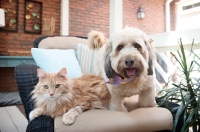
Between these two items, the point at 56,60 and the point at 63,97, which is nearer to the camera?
the point at 63,97

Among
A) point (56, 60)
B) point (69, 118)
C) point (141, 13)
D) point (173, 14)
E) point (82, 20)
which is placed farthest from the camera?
point (173, 14)

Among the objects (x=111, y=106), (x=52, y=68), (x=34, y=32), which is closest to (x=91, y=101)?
(x=111, y=106)

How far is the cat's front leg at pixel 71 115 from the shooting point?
1.07m

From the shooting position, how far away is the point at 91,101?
1.34m

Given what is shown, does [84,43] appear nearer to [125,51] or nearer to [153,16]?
[125,51]

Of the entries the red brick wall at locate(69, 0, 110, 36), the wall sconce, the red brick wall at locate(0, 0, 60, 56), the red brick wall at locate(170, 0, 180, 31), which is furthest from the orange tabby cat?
the red brick wall at locate(170, 0, 180, 31)

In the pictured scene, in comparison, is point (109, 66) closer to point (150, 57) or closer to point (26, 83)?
point (150, 57)

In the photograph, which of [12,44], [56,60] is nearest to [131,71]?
[56,60]

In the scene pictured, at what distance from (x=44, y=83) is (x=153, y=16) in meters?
6.02

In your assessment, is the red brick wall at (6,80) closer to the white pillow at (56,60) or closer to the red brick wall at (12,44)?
the red brick wall at (12,44)

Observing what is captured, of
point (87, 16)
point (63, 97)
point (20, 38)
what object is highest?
point (87, 16)

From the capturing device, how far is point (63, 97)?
4.16 ft

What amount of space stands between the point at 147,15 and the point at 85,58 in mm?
5113

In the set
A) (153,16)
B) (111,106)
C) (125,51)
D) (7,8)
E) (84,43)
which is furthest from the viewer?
(153,16)
